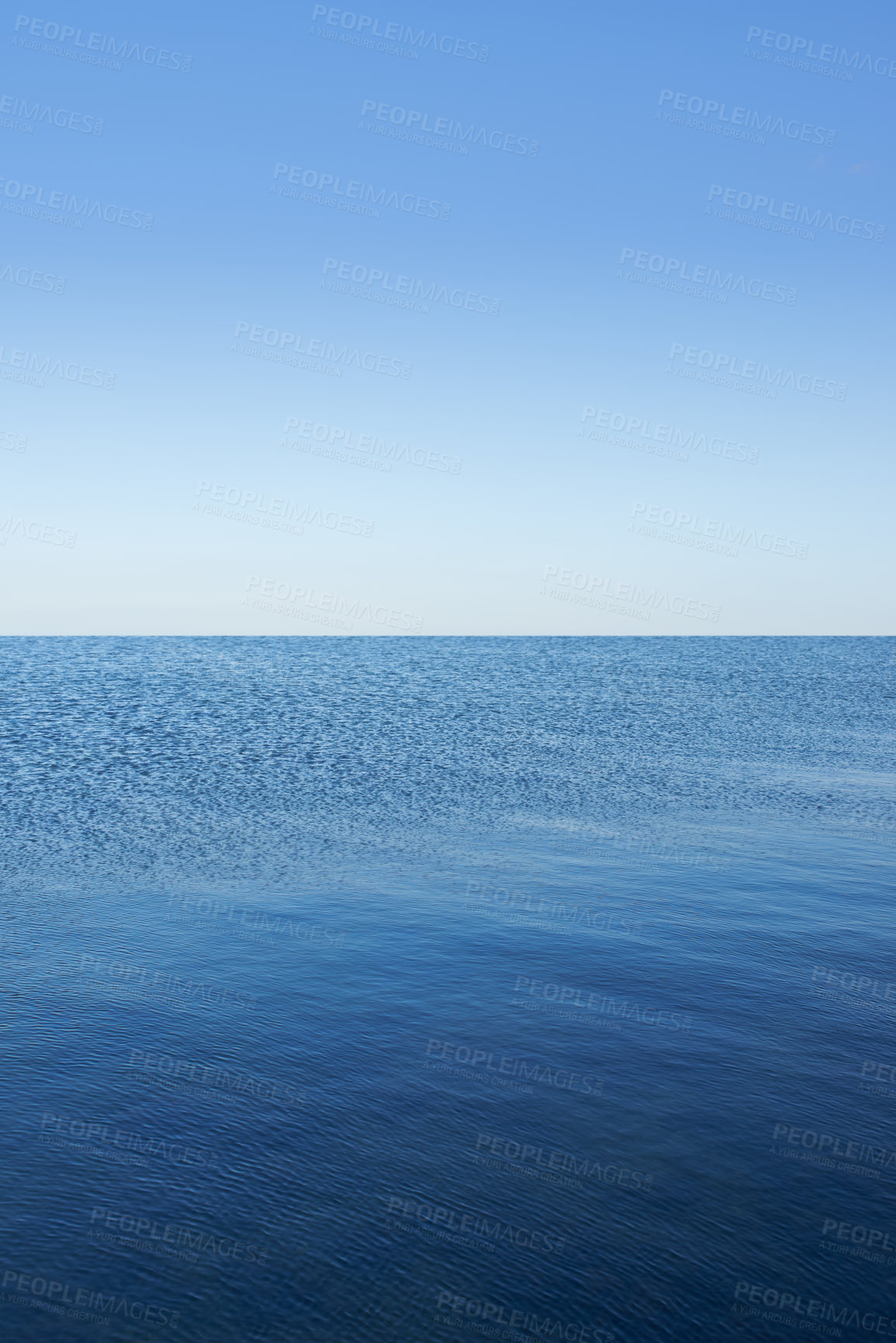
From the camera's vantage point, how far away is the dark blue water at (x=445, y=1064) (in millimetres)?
11461

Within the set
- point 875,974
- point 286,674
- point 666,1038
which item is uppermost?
point 286,674

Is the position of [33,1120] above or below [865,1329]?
below

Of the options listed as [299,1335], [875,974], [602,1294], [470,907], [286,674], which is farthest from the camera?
[286,674]

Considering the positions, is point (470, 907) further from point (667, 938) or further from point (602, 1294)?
point (602, 1294)

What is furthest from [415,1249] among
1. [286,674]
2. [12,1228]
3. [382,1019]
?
[286,674]

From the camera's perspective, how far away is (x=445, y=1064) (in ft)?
55.8

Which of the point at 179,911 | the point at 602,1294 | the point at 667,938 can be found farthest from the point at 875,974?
the point at 179,911

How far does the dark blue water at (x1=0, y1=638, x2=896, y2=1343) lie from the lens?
11461mm

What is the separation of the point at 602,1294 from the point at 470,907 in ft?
48.7

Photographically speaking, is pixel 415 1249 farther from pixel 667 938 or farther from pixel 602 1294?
pixel 667 938

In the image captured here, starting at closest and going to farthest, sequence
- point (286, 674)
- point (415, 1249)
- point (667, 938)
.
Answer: point (415, 1249) → point (667, 938) → point (286, 674)

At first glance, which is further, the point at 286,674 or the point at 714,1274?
the point at 286,674

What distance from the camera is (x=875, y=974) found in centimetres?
2117

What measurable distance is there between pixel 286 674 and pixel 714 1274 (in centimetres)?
11546
